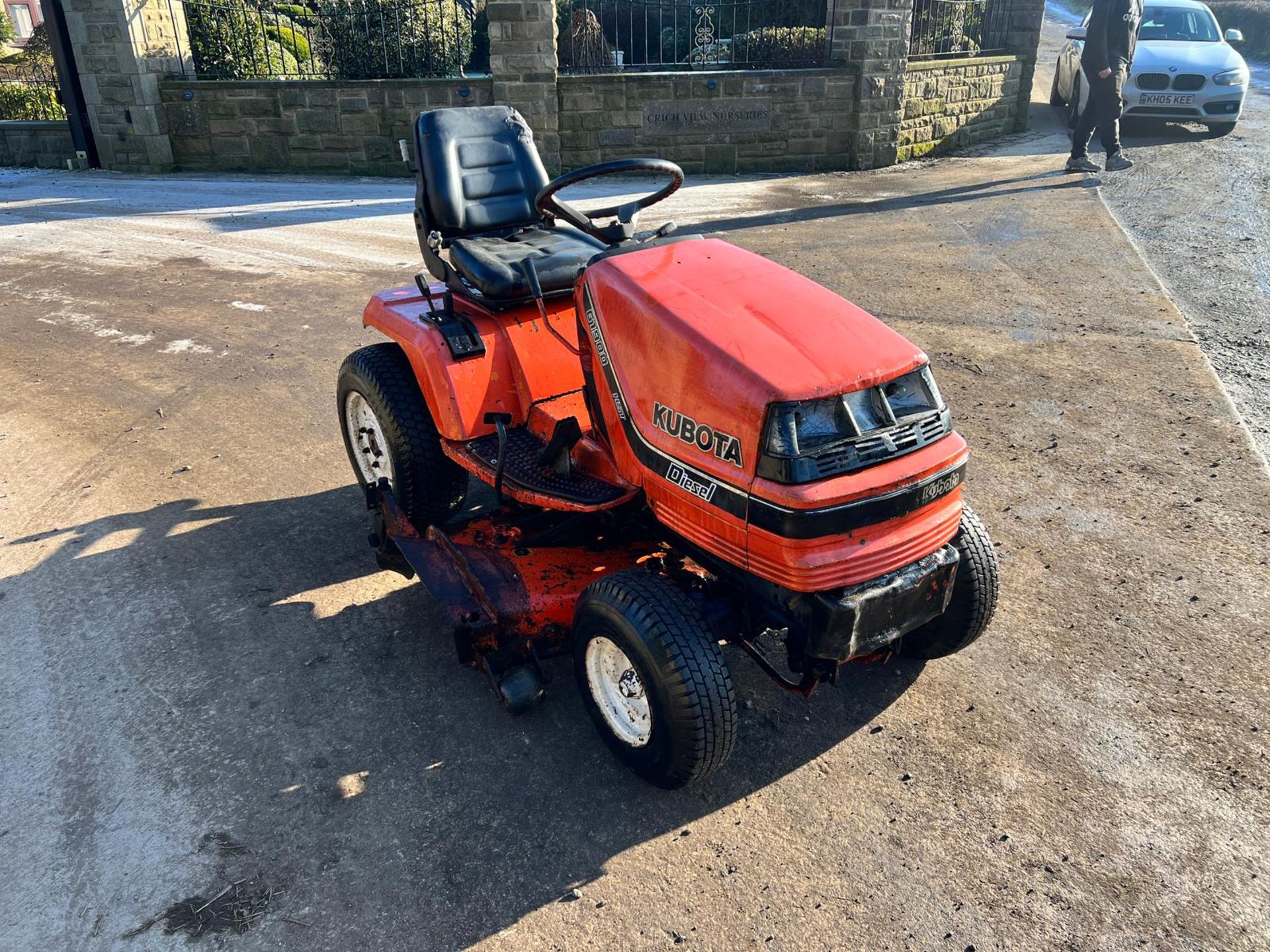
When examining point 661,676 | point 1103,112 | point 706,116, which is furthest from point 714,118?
point 661,676

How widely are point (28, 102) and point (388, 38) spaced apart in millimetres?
5406

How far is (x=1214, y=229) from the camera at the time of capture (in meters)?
9.09

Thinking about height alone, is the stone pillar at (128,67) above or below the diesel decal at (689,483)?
above

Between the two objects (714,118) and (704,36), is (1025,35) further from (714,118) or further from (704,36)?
(714,118)

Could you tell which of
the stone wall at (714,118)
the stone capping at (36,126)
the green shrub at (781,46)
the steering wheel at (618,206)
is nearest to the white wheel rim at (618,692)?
the steering wheel at (618,206)

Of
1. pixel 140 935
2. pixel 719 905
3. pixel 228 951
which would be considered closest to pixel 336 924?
pixel 228 951

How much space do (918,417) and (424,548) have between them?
1952mm

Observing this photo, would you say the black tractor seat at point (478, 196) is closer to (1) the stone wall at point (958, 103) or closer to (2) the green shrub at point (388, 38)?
(2) the green shrub at point (388, 38)

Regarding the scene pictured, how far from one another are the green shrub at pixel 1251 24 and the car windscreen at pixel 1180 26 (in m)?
12.3

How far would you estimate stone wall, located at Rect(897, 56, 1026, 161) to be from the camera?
12.3 metres

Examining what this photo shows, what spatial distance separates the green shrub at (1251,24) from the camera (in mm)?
23391

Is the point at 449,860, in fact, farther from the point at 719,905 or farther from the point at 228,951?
the point at 719,905

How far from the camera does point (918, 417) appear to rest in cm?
288

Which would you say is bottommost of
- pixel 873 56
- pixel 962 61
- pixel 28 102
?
pixel 28 102
